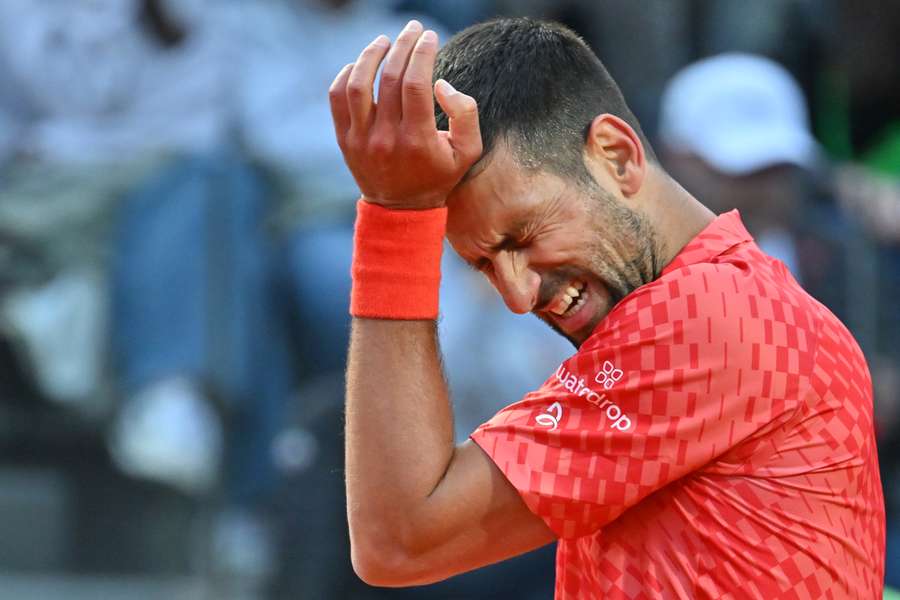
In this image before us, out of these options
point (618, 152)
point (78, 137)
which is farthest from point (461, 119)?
point (78, 137)

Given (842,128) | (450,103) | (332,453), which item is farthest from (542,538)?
(842,128)

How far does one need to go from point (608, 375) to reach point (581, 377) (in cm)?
5

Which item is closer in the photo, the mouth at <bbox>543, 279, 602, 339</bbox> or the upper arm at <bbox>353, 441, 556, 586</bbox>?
the upper arm at <bbox>353, 441, 556, 586</bbox>

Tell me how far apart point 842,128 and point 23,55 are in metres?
3.43

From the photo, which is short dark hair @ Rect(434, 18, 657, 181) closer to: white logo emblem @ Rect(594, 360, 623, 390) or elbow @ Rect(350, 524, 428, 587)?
white logo emblem @ Rect(594, 360, 623, 390)

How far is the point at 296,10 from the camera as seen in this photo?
18.3 feet

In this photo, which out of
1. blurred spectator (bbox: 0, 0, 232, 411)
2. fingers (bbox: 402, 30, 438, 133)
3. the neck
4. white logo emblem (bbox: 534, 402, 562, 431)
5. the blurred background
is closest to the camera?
fingers (bbox: 402, 30, 438, 133)

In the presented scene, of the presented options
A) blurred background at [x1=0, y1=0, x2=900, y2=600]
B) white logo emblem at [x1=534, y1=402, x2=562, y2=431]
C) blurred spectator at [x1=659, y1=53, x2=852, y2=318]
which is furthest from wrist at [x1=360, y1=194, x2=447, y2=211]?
blurred spectator at [x1=659, y1=53, x2=852, y2=318]

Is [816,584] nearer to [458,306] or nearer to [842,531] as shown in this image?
[842,531]

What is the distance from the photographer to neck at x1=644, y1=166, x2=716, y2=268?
211 cm

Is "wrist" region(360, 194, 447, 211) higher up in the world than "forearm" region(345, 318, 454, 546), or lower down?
higher up

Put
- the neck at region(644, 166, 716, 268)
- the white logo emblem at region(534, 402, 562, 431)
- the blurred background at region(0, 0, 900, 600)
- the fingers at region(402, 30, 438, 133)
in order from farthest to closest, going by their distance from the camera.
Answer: the blurred background at region(0, 0, 900, 600) → the neck at region(644, 166, 716, 268) → the white logo emblem at region(534, 402, 562, 431) → the fingers at region(402, 30, 438, 133)

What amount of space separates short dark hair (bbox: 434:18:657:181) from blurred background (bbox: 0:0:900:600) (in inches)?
113

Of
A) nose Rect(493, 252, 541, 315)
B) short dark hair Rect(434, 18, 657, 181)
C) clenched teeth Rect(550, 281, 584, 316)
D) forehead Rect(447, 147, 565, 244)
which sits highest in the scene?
short dark hair Rect(434, 18, 657, 181)
